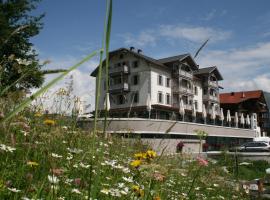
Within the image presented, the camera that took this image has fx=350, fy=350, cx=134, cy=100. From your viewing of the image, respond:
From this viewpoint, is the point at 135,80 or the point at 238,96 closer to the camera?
the point at 135,80

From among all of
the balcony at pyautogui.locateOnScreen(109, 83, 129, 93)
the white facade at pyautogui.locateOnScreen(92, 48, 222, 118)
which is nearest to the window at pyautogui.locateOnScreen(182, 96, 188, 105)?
the white facade at pyautogui.locateOnScreen(92, 48, 222, 118)

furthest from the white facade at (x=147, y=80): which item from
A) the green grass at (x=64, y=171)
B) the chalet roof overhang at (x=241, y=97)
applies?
the green grass at (x=64, y=171)

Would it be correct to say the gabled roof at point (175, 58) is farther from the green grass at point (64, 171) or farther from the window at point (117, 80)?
the green grass at point (64, 171)

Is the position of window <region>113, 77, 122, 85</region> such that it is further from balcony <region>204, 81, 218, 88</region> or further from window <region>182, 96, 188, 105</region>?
balcony <region>204, 81, 218, 88</region>

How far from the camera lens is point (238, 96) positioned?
254ft

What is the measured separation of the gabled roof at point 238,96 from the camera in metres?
74.6

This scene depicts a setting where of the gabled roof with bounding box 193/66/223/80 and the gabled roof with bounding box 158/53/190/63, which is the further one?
the gabled roof with bounding box 193/66/223/80

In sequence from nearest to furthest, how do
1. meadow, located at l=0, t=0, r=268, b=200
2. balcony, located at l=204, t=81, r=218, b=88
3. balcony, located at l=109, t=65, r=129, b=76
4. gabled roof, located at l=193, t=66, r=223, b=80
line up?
meadow, located at l=0, t=0, r=268, b=200 < balcony, located at l=109, t=65, r=129, b=76 < gabled roof, located at l=193, t=66, r=223, b=80 < balcony, located at l=204, t=81, r=218, b=88

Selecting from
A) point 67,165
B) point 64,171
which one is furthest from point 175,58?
point 64,171

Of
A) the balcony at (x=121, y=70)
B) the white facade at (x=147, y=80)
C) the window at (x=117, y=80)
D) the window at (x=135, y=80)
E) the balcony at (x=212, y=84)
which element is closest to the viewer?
the white facade at (x=147, y=80)

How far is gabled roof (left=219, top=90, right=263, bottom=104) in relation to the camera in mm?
74594

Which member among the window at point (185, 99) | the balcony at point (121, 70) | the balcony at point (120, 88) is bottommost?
the window at point (185, 99)

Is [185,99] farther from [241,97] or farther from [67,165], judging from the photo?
[67,165]

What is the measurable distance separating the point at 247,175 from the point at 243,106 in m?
64.1
